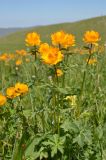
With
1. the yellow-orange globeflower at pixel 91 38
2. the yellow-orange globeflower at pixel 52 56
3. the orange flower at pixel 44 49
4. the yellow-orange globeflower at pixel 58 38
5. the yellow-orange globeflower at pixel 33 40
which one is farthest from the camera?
the yellow-orange globeflower at pixel 91 38

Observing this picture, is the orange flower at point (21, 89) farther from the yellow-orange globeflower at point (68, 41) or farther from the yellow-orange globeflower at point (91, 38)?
the yellow-orange globeflower at point (91, 38)

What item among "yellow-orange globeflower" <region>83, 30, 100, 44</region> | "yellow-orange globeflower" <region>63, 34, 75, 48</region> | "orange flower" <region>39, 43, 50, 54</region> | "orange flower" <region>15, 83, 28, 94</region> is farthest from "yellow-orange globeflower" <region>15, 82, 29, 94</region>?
"yellow-orange globeflower" <region>83, 30, 100, 44</region>

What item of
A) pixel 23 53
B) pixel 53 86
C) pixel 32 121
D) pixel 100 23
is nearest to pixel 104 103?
pixel 32 121

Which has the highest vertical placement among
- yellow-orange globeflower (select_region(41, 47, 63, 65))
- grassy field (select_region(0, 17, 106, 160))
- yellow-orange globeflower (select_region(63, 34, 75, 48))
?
yellow-orange globeflower (select_region(63, 34, 75, 48))

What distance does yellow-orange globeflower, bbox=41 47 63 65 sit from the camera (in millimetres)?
2414

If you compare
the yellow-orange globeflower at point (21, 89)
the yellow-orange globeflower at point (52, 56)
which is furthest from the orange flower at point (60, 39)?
the yellow-orange globeflower at point (21, 89)

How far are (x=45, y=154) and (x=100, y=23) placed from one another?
25.3m

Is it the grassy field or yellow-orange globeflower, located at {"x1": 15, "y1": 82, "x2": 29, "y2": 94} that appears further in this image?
yellow-orange globeflower, located at {"x1": 15, "y1": 82, "x2": 29, "y2": 94}

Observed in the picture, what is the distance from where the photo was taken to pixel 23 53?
6.75 m

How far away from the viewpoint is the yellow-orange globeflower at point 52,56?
241 centimetres

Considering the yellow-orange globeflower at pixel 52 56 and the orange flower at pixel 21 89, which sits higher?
the yellow-orange globeflower at pixel 52 56

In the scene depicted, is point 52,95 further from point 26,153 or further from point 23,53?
point 23,53

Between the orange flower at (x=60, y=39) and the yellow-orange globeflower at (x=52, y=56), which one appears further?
the orange flower at (x=60, y=39)

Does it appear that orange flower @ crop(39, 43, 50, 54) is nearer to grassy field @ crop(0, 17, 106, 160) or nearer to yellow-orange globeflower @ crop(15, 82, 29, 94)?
grassy field @ crop(0, 17, 106, 160)
